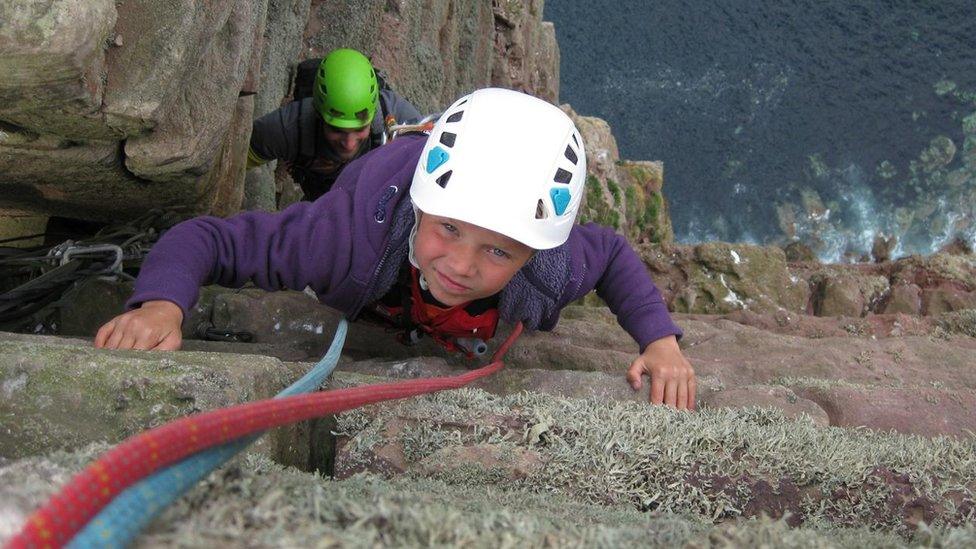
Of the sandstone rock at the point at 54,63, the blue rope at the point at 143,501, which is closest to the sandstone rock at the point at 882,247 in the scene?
the sandstone rock at the point at 54,63

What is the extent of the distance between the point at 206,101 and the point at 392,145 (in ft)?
2.49

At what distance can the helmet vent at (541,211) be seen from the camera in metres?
2.59

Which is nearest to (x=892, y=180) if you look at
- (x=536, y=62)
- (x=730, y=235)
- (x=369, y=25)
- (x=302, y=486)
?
(x=730, y=235)

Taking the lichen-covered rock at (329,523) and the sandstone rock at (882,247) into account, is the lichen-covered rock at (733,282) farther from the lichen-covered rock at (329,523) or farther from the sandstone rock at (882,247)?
the sandstone rock at (882,247)

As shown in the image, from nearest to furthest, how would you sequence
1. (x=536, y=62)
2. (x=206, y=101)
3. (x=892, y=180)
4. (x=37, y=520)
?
(x=37, y=520), (x=206, y=101), (x=536, y=62), (x=892, y=180)

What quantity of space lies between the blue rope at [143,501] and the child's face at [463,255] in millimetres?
1537

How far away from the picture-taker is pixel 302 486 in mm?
1137

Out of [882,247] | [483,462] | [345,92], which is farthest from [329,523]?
[882,247]

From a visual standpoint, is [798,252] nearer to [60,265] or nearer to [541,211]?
[541,211]

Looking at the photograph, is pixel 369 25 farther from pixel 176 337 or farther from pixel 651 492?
pixel 651 492

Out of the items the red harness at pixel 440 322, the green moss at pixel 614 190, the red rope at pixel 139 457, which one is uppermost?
the red rope at pixel 139 457

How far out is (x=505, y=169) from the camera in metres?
2.59

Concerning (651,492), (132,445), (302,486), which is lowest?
(651,492)

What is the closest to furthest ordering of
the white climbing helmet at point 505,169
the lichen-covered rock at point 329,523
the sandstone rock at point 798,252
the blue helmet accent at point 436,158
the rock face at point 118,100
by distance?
the lichen-covered rock at point 329,523 < the rock face at point 118,100 < the white climbing helmet at point 505,169 < the blue helmet accent at point 436,158 < the sandstone rock at point 798,252
